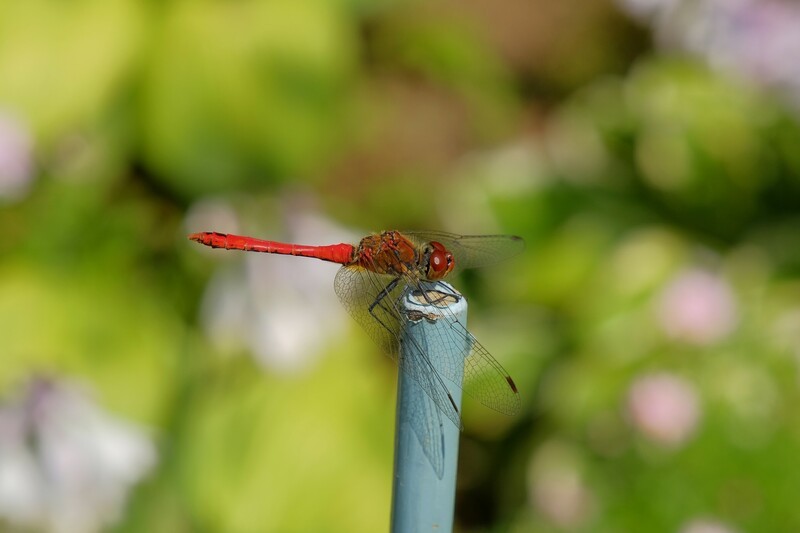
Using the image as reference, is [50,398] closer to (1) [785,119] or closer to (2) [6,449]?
(2) [6,449]

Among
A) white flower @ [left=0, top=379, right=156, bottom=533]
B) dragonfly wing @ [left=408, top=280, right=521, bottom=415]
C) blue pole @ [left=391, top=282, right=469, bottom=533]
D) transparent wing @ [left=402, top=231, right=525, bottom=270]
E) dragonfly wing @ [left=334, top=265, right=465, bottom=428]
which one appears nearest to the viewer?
blue pole @ [left=391, top=282, right=469, bottom=533]

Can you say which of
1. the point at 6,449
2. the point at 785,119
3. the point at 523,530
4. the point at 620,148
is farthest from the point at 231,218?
the point at 785,119

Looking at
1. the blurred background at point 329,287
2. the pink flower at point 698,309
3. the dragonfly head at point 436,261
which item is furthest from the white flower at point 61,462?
the pink flower at point 698,309

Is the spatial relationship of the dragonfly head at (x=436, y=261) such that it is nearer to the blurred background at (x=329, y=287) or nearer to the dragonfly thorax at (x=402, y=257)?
the dragonfly thorax at (x=402, y=257)

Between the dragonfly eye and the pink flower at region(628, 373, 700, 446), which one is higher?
the pink flower at region(628, 373, 700, 446)

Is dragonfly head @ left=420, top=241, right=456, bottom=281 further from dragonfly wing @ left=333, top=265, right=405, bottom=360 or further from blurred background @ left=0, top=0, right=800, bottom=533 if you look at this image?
blurred background @ left=0, top=0, right=800, bottom=533

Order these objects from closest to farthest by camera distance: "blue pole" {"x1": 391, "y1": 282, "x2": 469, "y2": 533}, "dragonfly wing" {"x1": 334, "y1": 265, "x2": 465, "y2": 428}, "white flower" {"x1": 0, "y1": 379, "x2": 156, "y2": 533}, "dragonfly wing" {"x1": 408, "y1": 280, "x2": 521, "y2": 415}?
"blue pole" {"x1": 391, "y1": 282, "x2": 469, "y2": 533} → "dragonfly wing" {"x1": 334, "y1": 265, "x2": 465, "y2": 428} → "dragonfly wing" {"x1": 408, "y1": 280, "x2": 521, "y2": 415} → "white flower" {"x1": 0, "y1": 379, "x2": 156, "y2": 533}

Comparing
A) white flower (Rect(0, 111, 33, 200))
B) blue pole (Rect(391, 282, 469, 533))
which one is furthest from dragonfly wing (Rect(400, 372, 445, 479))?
white flower (Rect(0, 111, 33, 200))

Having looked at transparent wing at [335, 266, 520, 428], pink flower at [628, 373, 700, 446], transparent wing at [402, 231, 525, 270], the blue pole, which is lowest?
the blue pole
